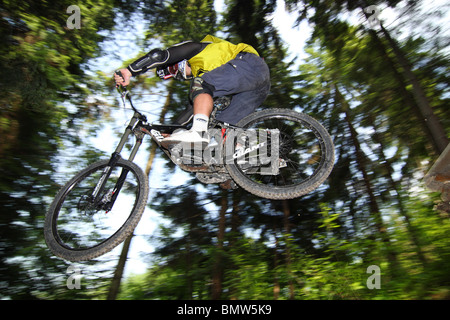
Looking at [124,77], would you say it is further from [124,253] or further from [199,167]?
[124,253]

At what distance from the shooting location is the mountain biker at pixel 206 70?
8.67 feet

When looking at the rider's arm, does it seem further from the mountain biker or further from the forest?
the forest

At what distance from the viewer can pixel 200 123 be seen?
105 inches

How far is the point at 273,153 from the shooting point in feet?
9.59

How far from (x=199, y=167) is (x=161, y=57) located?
3.95ft

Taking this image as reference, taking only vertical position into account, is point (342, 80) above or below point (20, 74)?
above

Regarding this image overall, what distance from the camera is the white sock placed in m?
2.67

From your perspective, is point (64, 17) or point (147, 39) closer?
point (64, 17)

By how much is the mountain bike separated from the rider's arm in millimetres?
305

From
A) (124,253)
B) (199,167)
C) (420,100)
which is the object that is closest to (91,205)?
(199,167)

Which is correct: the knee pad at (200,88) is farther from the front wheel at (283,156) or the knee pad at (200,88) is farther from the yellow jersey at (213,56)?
the front wheel at (283,156)
